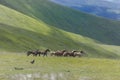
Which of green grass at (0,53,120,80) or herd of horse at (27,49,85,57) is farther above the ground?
herd of horse at (27,49,85,57)

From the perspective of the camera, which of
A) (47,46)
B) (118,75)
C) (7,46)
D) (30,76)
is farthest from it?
(47,46)

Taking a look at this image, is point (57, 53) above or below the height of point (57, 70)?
above

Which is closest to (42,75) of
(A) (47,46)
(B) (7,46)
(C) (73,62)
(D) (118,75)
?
(D) (118,75)

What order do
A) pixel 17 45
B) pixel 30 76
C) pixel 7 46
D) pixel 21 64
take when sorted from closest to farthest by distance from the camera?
1. pixel 30 76
2. pixel 21 64
3. pixel 7 46
4. pixel 17 45

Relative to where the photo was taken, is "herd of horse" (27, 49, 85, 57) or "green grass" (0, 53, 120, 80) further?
"herd of horse" (27, 49, 85, 57)

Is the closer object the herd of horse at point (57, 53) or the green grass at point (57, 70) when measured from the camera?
the green grass at point (57, 70)

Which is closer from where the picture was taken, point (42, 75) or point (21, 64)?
point (42, 75)

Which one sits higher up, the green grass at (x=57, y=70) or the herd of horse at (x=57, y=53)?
the herd of horse at (x=57, y=53)

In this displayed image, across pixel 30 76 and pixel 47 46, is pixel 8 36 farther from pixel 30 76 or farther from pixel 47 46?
pixel 30 76

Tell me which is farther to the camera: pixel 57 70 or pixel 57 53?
pixel 57 53

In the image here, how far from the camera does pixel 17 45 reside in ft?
518

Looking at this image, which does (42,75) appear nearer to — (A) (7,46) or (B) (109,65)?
(B) (109,65)

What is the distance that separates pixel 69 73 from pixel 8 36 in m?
119

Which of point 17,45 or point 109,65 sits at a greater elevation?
point 17,45
